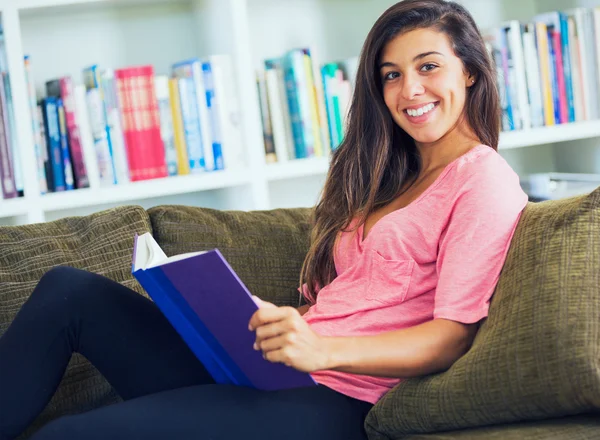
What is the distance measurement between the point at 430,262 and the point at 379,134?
1.10ft

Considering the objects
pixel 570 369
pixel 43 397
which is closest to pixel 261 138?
pixel 43 397

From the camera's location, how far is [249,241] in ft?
5.82

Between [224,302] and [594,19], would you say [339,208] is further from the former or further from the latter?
[594,19]

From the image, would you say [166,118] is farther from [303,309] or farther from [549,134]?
[549,134]

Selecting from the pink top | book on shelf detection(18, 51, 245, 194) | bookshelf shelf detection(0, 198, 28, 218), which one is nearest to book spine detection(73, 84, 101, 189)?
book on shelf detection(18, 51, 245, 194)

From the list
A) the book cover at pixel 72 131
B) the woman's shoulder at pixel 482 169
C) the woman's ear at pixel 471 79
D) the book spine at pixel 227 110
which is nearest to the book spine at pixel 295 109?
the book spine at pixel 227 110

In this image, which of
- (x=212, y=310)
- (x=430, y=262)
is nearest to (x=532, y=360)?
(x=430, y=262)

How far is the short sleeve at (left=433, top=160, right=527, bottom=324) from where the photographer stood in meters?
1.26

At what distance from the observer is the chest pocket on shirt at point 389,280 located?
138cm

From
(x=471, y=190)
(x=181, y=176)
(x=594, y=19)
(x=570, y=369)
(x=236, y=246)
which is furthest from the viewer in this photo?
(x=594, y=19)

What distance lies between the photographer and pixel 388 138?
163cm

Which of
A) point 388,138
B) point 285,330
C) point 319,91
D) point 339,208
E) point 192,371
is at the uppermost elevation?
point 319,91

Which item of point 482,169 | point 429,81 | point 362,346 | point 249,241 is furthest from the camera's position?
point 249,241

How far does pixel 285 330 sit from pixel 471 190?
1.24ft
